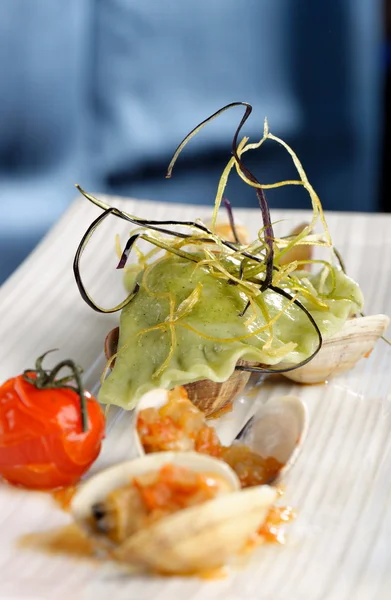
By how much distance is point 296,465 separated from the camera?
2768mm

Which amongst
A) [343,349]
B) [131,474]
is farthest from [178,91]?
[131,474]

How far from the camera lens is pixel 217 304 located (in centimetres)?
303

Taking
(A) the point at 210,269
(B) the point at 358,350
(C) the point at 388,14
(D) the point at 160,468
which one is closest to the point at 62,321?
(A) the point at 210,269

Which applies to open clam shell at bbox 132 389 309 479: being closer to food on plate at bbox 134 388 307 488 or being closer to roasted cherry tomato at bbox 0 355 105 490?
food on plate at bbox 134 388 307 488

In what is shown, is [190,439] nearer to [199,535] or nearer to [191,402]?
[191,402]

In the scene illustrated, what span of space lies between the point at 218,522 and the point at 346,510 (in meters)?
0.59

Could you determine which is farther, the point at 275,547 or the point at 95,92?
the point at 95,92

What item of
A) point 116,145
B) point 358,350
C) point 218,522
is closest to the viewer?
point 218,522

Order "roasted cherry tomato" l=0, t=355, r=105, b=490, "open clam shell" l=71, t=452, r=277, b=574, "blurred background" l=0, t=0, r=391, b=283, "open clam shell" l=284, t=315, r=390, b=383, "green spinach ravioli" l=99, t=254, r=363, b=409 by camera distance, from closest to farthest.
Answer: "open clam shell" l=71, t=452, r=277, b=574
"roasted cherry tomato" l=0, t=355, r=105, b=490
"green spinach ravioli" l=99, t=254, r=363, b=409
"open clam shell" l=284, t=315, r=390, b=383
"blurred background" l=0, t=0, r=391, b=283

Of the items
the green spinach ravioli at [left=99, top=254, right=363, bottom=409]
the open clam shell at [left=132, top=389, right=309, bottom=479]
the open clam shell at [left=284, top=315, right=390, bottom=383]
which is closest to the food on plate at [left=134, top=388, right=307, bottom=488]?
the open clam shell at [left=132, top=389, right=309, bottom=479]

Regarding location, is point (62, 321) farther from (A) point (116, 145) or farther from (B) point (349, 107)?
(B) point (349, 107)

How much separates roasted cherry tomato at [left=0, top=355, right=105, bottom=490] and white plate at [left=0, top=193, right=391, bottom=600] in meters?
0.08

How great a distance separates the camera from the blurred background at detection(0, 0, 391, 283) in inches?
271

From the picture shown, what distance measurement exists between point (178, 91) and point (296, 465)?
5014 mm
